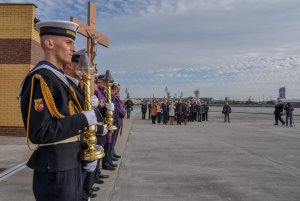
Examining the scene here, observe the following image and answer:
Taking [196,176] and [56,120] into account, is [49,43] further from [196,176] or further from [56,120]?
[196,176]

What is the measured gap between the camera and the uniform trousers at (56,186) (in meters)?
2.39

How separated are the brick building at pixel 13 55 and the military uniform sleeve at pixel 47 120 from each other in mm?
10079

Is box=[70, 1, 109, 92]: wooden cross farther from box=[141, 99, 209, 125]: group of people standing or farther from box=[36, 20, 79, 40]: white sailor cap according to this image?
box=[141, 99, 209, 125]: group of people standing

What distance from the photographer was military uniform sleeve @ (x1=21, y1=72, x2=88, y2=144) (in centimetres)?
228

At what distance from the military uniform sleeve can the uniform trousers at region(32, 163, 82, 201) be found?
10.6 inches

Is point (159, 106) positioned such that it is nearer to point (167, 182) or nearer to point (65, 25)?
point (167, 182)

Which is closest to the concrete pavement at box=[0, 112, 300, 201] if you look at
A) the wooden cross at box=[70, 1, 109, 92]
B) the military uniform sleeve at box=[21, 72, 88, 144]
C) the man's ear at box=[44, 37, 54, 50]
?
the wooden cross at box=[70, 1, 109, 92]

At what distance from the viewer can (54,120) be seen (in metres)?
2.34

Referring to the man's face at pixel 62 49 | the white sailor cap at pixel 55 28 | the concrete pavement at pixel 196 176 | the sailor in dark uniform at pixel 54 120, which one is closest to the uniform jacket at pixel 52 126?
the sailor in dark uniform at pixel 54 120

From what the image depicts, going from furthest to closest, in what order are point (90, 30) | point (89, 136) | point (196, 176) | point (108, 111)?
point (196, 176)
point (90, 30)
point (108, 111)
point (89, 136)

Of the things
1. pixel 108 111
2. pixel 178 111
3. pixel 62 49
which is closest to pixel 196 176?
pixel 108 111

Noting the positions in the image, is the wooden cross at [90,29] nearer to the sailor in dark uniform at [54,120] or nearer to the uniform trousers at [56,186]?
the sailor in dark uniform at [54,120]

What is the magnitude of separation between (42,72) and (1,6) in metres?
10.8

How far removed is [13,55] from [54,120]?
1063 centimetres
